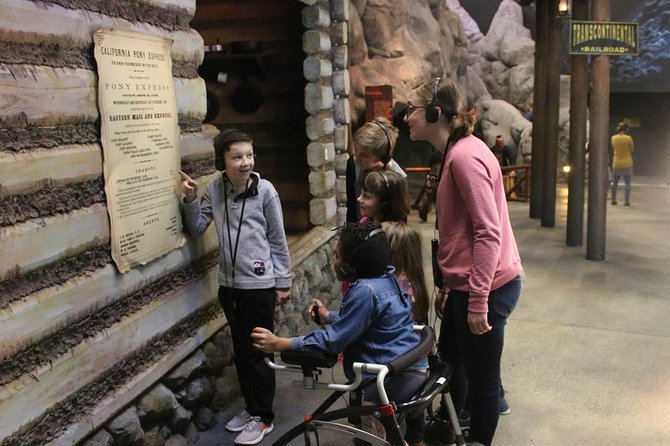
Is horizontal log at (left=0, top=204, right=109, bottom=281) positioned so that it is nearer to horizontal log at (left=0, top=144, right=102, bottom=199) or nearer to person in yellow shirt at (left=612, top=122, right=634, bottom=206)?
horizontal log at (left=0, top=144, right=102, bottom=199)

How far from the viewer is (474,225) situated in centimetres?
254

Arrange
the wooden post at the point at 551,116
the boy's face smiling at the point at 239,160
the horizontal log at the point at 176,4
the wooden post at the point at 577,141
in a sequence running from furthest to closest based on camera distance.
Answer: the wooden post at the point at 551,116 < the wooden post at the point at 577,141 < the boy's face smiling at the point at 239,160 < the horizontal log at the point at 176,4

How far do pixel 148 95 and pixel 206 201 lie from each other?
2.14 ft

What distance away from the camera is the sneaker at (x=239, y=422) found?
344 centimetres

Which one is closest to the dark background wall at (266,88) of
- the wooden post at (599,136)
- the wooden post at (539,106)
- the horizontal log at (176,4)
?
the horizontal log at (176,4)

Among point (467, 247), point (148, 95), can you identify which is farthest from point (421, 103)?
point (148, 95)

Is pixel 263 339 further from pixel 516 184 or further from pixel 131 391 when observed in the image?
pixel 516 184

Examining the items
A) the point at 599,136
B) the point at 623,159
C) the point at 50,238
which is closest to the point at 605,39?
the point at 599,136

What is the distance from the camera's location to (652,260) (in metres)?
7.21

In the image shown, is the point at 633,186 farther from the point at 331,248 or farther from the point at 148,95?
the point at 148,95

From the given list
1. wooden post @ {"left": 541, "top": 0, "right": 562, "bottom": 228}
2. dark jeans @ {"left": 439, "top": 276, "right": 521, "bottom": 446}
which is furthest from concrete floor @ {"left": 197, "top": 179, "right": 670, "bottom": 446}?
wooden post @ {"left": 541, "top": 0, "right": 562, "bottom": 228}

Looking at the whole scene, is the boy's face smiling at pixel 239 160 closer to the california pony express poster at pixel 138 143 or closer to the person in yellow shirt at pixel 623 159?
the california pony express poster at pixel 138 143

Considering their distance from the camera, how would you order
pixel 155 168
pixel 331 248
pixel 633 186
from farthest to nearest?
1. pixel 633 186
2. pixel 331 248
3. pixel 155 168

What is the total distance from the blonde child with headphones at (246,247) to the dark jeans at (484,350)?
0.97 metres
